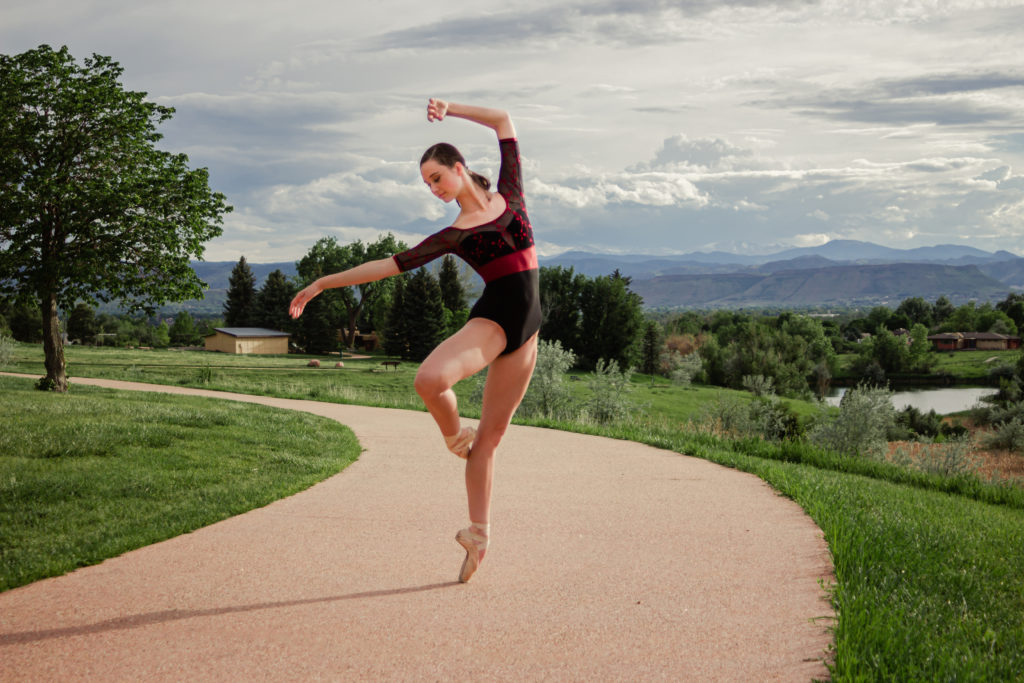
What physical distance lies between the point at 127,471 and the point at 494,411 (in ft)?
17.6

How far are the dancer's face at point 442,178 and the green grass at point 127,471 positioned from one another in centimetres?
373

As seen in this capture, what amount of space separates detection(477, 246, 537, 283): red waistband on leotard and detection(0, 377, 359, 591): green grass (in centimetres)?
364

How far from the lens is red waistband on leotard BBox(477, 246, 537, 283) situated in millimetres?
4773

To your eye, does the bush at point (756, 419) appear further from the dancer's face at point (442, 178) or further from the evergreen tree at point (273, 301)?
the evergreen tree at point (273, 301)

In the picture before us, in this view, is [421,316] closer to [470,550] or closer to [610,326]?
[610,326]

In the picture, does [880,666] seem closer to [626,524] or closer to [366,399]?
[626,524]

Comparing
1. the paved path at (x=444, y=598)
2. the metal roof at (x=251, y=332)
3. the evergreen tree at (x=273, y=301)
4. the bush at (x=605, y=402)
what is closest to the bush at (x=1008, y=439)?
the bush at (x=605, y=402)

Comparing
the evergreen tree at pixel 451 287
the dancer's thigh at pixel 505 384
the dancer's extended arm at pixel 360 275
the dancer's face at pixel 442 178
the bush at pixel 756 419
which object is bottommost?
the bush at pixel 756 419

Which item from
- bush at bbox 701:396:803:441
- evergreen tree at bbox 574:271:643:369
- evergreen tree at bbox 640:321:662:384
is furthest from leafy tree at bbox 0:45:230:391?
evergreen tree at bbox 640:321:662:384

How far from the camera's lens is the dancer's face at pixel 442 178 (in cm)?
483

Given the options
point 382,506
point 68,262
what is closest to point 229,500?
point 382,506

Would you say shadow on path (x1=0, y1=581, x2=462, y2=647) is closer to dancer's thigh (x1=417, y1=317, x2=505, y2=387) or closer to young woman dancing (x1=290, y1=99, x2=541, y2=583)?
young woman dancing (x1=290, y1=99, x2=541, y2=583)

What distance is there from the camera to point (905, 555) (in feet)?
18.5

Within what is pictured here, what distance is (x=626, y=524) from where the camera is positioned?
6.66 meters
